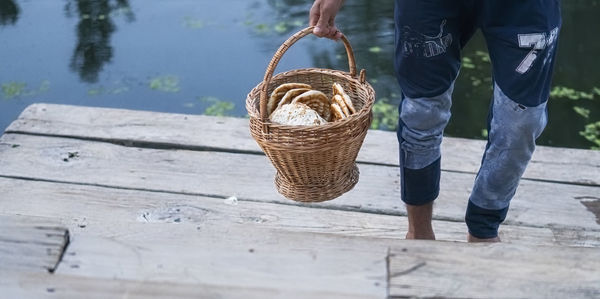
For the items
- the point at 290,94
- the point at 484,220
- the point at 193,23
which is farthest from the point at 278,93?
the point at 193,23

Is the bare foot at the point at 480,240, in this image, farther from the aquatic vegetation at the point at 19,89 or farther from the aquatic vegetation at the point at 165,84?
the aquatic vegetation at the point at 19,89

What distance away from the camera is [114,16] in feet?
15.3

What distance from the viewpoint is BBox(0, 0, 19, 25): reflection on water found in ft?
15.1

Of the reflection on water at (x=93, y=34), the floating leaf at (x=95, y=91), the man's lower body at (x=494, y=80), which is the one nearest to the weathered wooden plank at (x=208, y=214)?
the man's lower body at (x=494, y=80)

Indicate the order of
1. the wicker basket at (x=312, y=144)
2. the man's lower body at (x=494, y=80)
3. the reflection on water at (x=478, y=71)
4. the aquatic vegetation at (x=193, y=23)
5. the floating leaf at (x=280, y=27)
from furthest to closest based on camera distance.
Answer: the aquatic vegetation at (x=193, y=23)
the floating leaf at (x=280, y=27)
the reflection on water at (x=478, y=71)
the wicker basket at (x=312, y=144)
the man's lower body at (x=494, y=80)

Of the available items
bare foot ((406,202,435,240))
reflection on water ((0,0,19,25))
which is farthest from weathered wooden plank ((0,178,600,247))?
reflection on water ((0,0,19,25))

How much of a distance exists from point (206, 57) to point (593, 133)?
83.3 inches

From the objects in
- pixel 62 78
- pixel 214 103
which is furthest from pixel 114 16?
pixel 214 103

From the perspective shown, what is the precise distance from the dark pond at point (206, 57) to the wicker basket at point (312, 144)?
4.86 feet

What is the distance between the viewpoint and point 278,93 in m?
2.04

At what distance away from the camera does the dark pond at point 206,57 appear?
11.9 ft

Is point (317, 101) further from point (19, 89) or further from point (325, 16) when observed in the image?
point (19, 89)

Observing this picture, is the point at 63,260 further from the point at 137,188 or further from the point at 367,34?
the point at 367,34

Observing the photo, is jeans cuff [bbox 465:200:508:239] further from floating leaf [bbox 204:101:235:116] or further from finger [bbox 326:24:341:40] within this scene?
floating leaf [bbox 204:101:235:116]
